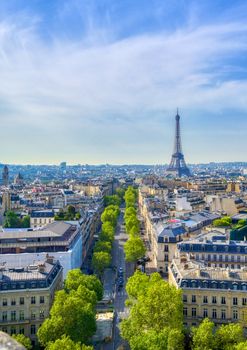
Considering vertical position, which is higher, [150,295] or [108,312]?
[150,295]

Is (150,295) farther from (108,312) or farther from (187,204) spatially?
(187,204)

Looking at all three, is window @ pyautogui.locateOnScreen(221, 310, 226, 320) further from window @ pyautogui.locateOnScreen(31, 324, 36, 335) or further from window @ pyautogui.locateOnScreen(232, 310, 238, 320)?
window @ pyautogui.locateOnScreen(31, 324, 36, 335)

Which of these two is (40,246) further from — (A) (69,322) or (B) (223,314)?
(B) (223,314)

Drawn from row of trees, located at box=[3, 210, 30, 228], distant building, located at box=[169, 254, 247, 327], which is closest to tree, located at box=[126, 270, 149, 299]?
distant building, located at box=[169, 254, 247, 327]

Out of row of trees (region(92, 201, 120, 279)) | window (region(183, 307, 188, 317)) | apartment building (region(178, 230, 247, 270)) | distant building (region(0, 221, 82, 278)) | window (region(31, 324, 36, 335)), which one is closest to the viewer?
window (region(31, 324, 36, 335))

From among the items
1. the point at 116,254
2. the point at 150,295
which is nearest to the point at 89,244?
the point at 116,254

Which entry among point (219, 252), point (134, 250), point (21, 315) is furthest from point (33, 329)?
point (219, 252)
